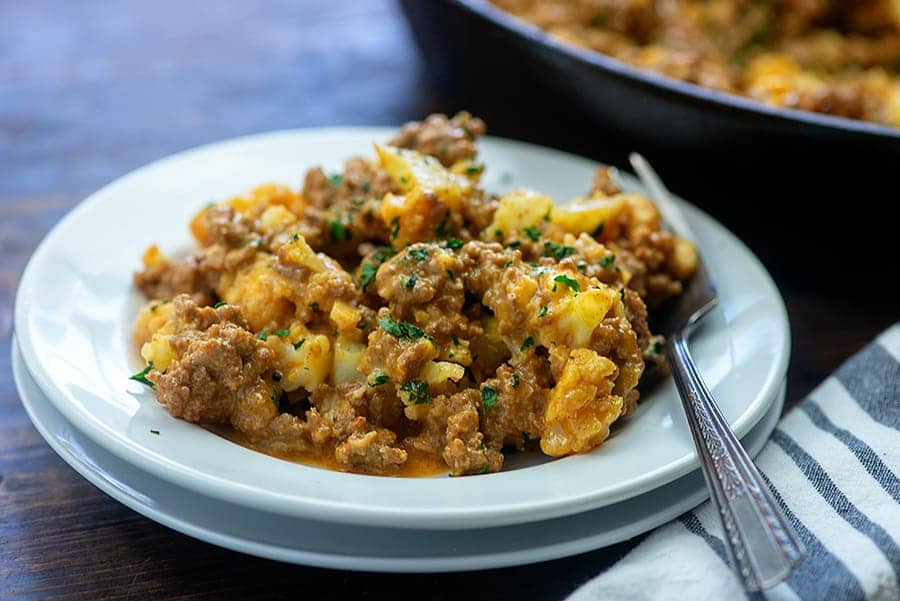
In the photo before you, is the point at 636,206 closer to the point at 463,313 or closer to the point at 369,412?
the point at 463,313

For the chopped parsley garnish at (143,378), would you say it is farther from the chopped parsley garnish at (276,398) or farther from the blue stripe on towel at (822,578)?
the blue stripe on towel at (822,578)

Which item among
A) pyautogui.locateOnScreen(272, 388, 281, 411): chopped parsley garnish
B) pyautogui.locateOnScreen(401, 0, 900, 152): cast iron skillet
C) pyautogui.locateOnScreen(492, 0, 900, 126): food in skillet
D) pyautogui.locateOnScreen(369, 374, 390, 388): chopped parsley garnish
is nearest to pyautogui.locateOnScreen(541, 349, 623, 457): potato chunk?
pyautogui.locateOnScreen(369, 374, 390, 388): chopped parsley garnish

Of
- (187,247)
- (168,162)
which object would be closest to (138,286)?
(187,247)

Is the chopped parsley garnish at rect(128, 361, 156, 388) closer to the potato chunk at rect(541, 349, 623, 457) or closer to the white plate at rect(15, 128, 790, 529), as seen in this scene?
the white plate at rect(15, 128, 790, 529)

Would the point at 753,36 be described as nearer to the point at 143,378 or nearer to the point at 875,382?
the point at 875,382

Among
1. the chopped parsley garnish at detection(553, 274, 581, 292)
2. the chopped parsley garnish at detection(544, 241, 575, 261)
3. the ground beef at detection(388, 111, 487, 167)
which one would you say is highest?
the chopped parsley garnish at detection(553, 274, 581, 292)
